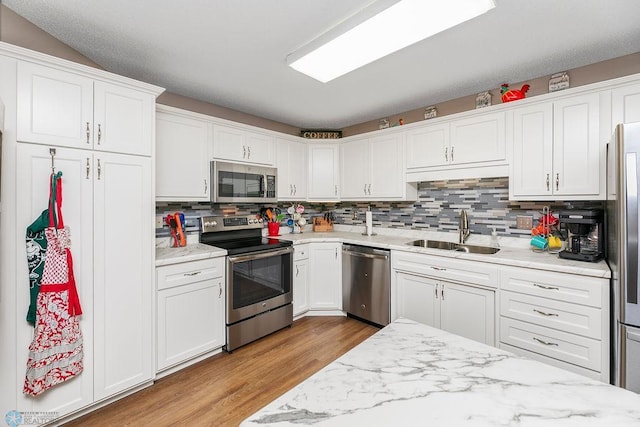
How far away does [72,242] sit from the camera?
1.77 meters

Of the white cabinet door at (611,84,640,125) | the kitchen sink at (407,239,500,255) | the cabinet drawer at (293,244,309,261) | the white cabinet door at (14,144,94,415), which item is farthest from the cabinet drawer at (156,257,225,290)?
the white cabinet door at (611,84,640,125)

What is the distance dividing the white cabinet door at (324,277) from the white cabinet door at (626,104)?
101 inches

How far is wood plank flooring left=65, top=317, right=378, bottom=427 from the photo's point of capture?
1855 mm

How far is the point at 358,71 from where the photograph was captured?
2426 mm

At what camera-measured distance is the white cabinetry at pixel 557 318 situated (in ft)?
6.16

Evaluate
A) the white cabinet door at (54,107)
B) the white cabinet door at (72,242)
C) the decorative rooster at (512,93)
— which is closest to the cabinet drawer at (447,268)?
the decorative rooster at (512,93)

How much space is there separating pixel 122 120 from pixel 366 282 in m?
2.58

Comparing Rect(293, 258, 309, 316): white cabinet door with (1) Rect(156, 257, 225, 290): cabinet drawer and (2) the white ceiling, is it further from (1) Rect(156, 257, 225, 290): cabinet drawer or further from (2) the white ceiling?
(2) the white ceiling

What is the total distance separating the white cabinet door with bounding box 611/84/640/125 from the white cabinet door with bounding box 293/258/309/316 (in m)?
2.89

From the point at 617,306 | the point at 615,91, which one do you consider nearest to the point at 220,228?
the point at 617,306

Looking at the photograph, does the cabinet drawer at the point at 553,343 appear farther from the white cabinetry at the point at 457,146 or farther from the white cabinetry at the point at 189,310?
the white cabinetry at the point at 189,310

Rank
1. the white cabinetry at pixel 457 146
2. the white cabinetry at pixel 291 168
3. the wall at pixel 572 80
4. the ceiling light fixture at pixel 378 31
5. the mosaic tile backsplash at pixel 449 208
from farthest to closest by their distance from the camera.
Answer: the white cabinetry at pixel 291 168 < the mosaic tile backsplash at pixel 449 208 < the white cabinetry at pixel 457 146 < the wall at pixel 572 80 < the ceiling light fixture at pixel 378 31

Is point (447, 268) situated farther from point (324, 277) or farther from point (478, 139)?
point (324, 277)

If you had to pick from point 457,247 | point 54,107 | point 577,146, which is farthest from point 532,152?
point 54,107
